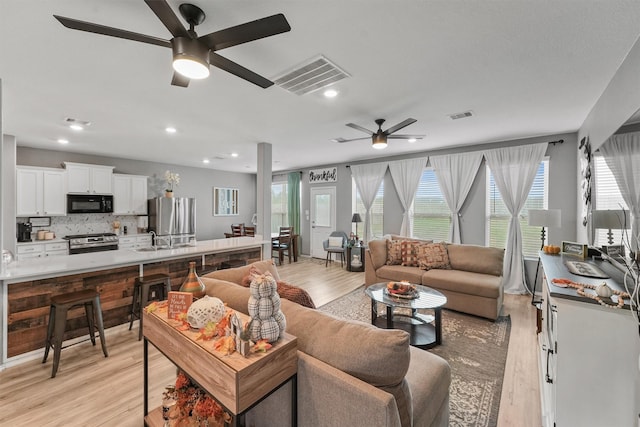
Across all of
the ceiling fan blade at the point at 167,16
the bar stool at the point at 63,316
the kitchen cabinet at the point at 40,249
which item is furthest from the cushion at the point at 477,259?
the kitchen cabinet at the point at 40,249

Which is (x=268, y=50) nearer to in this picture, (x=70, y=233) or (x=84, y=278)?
(x=84, y=278)

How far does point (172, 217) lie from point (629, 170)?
7020 mm

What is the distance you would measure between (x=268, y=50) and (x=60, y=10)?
4.08 ft

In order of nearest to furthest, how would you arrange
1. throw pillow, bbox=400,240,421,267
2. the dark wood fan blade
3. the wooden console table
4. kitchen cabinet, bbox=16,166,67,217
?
the wooden console table
the dark wood fan blade
throw pillow, bbox=400,240,421,267
kitchen cabinet, bbox=16,166,67,217

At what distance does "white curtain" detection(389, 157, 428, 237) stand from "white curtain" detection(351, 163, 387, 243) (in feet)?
1.29

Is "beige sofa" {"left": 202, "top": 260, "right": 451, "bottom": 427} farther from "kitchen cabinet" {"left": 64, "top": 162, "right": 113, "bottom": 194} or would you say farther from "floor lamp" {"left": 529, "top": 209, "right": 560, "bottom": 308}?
"kitchen cabinet" {"left": 64, "top": 162, "right": 113, "bottom": 194}

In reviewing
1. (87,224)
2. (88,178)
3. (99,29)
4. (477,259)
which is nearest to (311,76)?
(99,29)

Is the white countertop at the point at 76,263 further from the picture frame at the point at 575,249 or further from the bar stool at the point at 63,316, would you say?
the picture frame at the point at 575,249

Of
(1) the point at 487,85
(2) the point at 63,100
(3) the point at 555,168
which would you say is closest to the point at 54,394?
(2) the point at 63,100

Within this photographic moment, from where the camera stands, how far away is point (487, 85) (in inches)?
100

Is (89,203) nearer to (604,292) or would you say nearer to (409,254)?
(409,254)

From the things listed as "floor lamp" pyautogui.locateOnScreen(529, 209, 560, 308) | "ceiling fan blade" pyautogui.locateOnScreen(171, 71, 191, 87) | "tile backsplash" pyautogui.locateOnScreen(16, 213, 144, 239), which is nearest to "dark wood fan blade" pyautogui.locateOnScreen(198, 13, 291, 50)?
"ceiling fan blade" pyautogui.locateOnScreen(171, 71, 191, 87)

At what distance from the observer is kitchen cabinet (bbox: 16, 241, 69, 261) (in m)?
4.58

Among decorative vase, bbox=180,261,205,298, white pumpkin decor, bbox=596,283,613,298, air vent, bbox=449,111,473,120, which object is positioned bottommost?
decorative vase, bbox=180,261,205,298
